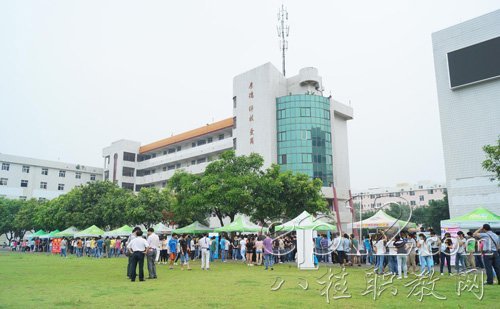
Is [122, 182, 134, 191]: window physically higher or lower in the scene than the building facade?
lower

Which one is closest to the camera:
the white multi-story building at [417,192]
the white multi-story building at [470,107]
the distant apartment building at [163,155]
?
the white multi-story building at [470,107]

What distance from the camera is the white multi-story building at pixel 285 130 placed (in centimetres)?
4956

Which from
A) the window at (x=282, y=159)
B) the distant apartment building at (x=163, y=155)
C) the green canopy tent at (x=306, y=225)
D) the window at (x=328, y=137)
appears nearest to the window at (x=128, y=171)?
the distant apartment building at (x=163, y=155)

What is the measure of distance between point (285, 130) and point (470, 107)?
70.8ft

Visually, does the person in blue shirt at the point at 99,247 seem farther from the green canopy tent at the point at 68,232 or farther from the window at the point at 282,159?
the window at the point at 282,159

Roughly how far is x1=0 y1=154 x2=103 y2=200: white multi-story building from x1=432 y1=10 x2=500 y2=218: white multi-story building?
177 feet

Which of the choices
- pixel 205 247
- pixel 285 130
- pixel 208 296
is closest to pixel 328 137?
pixel 285 130

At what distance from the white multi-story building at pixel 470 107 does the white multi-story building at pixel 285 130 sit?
1718 cm

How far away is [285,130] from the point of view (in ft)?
165

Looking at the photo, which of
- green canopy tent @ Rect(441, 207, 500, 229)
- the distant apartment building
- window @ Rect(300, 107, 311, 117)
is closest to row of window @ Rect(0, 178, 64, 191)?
the distant apartment building

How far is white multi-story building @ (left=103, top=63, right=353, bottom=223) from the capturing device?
4956 centimetres

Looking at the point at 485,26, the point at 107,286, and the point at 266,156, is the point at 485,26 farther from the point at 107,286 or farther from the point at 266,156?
the point at 107,286

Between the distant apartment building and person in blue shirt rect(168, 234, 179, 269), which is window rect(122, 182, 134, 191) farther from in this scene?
person in blue shirt rect(168, 234, 179, 269)

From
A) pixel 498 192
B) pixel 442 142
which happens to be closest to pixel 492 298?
pixel 498 192
